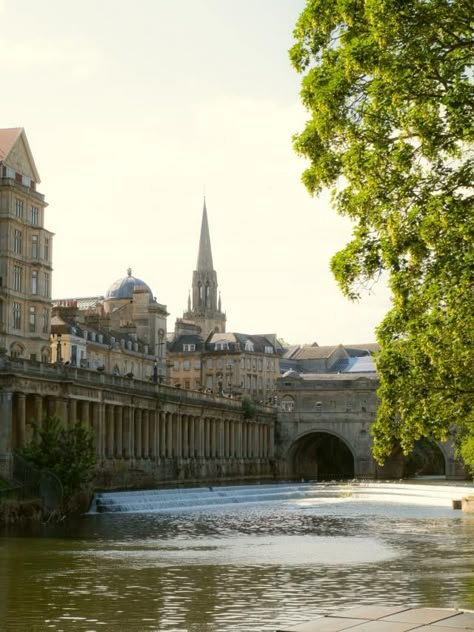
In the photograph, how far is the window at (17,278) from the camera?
296ft

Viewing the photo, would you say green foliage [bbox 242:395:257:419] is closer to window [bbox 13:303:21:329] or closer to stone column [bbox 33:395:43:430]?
window [bbox 13:303:21:329]

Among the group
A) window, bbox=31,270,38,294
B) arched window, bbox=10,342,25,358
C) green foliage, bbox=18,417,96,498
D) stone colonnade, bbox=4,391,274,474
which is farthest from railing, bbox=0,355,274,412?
window, bbox=31,270,38,294

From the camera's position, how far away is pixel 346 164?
25.6 metres

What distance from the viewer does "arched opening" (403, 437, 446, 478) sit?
127125 millimetres

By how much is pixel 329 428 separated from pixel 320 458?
1313 cm

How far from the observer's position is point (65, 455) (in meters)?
57.7

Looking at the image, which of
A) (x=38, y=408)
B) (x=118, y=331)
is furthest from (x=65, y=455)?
(x=118, y=331)

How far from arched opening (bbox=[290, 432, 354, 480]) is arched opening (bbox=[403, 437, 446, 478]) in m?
6.83

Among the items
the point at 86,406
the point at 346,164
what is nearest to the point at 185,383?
the point at 86,406

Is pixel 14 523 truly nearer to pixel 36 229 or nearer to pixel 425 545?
pixel 425 545

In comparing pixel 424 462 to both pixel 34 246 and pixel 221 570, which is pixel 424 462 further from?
pixel 221 570

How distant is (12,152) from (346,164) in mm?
70314

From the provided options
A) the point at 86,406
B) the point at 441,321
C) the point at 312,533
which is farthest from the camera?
the point at 86,406

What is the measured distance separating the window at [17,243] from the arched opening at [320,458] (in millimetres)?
46272
